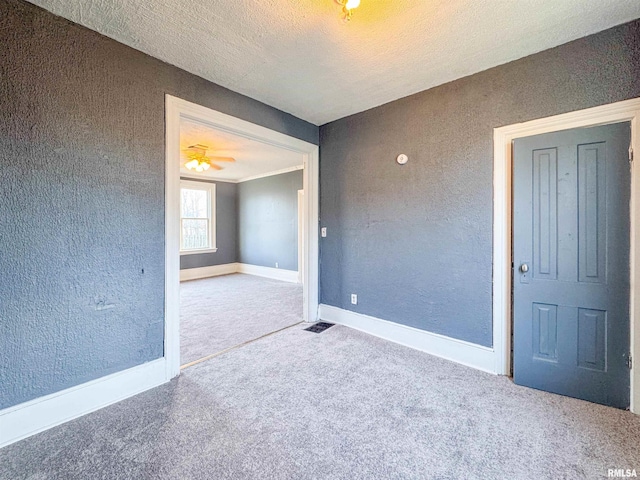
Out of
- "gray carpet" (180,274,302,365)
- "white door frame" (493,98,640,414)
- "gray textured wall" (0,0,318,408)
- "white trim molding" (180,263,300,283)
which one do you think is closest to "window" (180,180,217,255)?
"white trim molding" (180,263,300,283)

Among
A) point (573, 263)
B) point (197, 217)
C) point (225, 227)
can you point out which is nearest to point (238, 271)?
point (225, 227)

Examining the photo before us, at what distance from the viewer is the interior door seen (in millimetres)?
1814

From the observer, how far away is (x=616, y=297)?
1825mm

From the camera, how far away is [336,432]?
1620 mm

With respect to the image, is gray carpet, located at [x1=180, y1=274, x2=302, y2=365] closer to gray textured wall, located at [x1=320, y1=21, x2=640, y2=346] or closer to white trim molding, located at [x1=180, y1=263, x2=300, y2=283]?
white trim molding, located at [x1=180, y1=263, x2=300, y2=283]

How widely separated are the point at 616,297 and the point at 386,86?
236 cm

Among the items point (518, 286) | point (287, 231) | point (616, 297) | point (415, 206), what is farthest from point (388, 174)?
point (287, 231)

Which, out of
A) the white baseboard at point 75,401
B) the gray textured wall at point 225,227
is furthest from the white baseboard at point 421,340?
the gray textured wall at point 225,227

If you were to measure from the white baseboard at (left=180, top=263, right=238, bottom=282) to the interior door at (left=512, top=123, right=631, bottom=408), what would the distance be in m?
6.51

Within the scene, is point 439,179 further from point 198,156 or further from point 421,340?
point 198,156

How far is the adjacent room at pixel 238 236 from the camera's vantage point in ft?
12.4

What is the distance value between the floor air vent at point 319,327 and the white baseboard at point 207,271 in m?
4.44

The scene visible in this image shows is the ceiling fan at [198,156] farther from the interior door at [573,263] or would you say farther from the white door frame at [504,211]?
the interior door at [573,263]

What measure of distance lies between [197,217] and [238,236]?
1.19m
